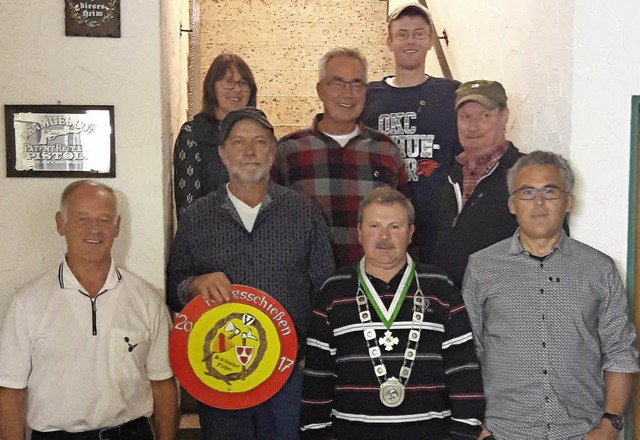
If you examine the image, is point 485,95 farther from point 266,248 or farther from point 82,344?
point 82,344

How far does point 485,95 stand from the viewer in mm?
3236

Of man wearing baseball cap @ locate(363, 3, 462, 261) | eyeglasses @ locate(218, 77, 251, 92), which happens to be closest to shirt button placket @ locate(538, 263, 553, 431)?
man wearing baseball cap @ locate(363, 3, 462, 261)

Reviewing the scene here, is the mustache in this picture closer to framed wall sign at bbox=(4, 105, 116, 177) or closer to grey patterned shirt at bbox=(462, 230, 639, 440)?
grey patterned shirt at bbox=(462, 230, 639, 440)

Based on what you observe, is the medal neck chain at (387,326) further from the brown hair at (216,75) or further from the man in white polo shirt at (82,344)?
the brown hair at (216,75)

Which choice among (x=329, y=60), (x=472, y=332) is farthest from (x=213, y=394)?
(x=329, y=60)

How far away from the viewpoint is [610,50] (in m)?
3.14

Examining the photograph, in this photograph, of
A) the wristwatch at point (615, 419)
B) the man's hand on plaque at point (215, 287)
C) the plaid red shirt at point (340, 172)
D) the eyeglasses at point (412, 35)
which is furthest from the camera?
the eyeglasses at point (412, 35)

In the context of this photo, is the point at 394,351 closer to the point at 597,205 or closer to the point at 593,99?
the point at 597,205

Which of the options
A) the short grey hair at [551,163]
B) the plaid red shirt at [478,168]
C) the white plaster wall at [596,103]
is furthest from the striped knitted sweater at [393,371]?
the white plaster wall at [596,103]

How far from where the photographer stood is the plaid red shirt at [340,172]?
3.34 metres

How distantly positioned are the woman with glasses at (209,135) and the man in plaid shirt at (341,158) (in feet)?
0.85

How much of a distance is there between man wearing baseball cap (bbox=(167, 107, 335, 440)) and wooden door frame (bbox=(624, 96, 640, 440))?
3.54 feet

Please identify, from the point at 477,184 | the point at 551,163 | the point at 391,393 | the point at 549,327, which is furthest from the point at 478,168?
the point at 391,393

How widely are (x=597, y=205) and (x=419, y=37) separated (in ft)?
3.60
